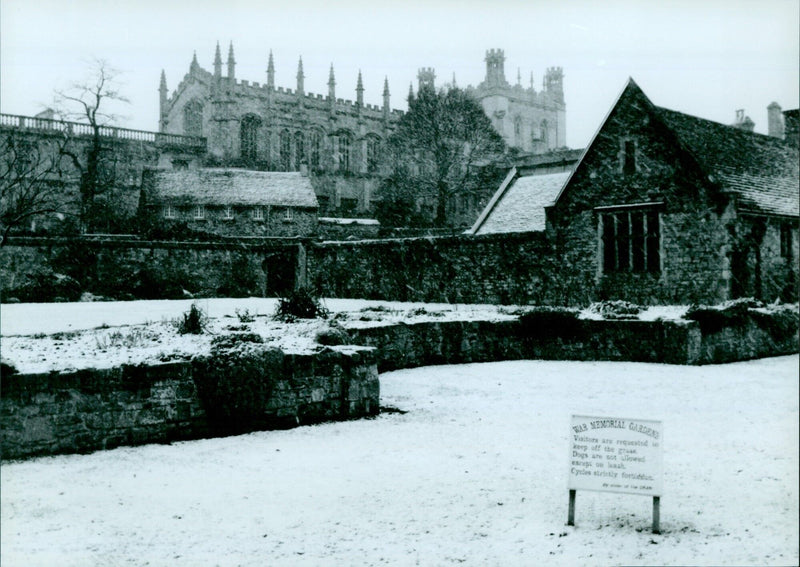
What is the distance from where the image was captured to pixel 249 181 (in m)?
40.8

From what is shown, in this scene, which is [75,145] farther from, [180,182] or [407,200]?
[407,200]

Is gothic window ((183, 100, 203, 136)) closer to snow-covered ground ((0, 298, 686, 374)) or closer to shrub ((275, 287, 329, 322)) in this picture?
snow-covered ground ((0, 298, 686, 374))

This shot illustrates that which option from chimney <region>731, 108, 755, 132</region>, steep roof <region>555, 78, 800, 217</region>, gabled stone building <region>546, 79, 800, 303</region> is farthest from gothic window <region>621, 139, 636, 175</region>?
chimney <region>731, 108, 755, 132</region>

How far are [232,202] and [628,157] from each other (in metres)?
22.8

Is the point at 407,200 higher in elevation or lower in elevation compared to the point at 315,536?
higher

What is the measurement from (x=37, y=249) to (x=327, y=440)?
12830mm

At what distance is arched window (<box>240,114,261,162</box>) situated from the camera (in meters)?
61.5

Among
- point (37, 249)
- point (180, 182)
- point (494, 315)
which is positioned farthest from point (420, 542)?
point (180, 182)

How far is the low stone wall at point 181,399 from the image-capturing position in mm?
6734

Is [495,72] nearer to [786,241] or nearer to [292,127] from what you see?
[292,127]

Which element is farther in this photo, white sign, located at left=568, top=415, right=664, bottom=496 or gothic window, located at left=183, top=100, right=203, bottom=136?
gothic window, located at left=183, top=100, right=203, bottom=136

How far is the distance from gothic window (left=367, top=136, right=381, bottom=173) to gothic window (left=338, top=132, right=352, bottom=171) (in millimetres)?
2116

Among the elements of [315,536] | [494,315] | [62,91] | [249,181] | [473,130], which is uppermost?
[473,130]

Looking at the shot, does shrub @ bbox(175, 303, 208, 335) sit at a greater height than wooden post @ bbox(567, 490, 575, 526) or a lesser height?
greater
